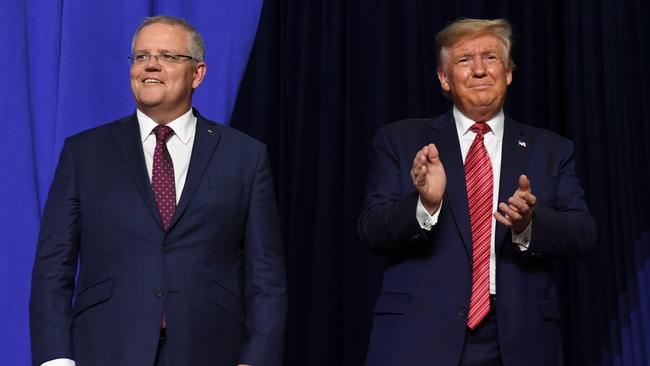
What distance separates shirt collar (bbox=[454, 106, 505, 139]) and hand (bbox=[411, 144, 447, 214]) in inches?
13.8

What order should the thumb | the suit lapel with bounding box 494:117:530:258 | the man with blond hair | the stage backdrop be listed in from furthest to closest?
the stage backdrop < the suit lapel with bounding box 494:117:530:258 < the man with blond hair < the thumb

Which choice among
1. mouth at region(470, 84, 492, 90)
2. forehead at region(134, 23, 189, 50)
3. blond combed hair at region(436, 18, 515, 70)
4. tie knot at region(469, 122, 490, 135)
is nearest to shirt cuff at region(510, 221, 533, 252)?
tie knot at region(469, 122, 490, 135)

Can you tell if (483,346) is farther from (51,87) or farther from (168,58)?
(51,87)

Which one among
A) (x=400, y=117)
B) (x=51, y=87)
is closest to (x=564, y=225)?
(x=400, y=117)

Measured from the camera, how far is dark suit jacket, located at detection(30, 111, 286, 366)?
2.34m

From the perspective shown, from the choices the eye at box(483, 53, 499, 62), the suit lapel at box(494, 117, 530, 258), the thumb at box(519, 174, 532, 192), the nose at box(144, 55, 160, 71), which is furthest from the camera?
the eye at box(483, 53, 499, 62)

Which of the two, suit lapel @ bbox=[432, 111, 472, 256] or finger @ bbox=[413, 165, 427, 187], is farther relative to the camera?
suit lapel @ bbox=[432, 111, 472, 256]

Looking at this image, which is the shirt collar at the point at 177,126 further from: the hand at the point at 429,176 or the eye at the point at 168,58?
the hand at the point at 429,176

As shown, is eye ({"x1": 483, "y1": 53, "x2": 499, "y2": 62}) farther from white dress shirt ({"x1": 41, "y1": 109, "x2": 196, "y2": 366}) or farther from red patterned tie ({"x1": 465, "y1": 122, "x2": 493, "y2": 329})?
white dress shirt ({"x1": 41, "y1": 109, "x2": 196, "y2": 366})

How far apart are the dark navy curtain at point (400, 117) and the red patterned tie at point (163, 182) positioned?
1.15 metres

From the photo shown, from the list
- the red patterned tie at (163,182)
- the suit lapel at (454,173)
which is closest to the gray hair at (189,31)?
the red patterned tie at (163,182)

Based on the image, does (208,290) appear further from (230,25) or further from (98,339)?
(230,25)

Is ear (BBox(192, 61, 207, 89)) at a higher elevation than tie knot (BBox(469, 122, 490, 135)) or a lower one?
higher

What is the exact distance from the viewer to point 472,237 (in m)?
2.47
